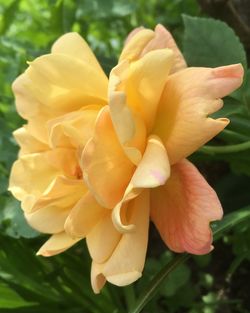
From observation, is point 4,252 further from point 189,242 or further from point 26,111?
point 189,242

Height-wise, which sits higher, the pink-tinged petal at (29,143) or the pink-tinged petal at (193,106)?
the pink-tinged petal at (193,106)

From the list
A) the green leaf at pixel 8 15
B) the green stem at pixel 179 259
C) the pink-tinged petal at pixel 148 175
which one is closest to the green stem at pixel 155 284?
the green stem at pixel 179 259

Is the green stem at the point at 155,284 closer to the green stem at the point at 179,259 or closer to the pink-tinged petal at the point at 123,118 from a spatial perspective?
the green stem at the point at 179,259

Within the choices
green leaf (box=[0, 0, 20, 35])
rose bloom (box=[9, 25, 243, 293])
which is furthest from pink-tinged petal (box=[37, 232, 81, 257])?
green leaf (box=[0, 0, 20, 35])

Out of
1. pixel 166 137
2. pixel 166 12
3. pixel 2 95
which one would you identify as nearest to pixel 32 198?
pixel 166 137

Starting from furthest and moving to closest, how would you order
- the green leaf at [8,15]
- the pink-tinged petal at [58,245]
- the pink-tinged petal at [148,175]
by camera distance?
the green leaf at [8,15] < the pink-tinged petal at [58,245] < the pink-tinged petal at [148,175]

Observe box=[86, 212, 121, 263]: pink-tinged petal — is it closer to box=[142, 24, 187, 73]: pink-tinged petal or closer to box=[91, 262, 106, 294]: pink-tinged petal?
box=[91, 262, 106, 294]: pink-tinged petal

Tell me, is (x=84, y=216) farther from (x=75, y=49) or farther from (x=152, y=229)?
(x=152, y=229)
